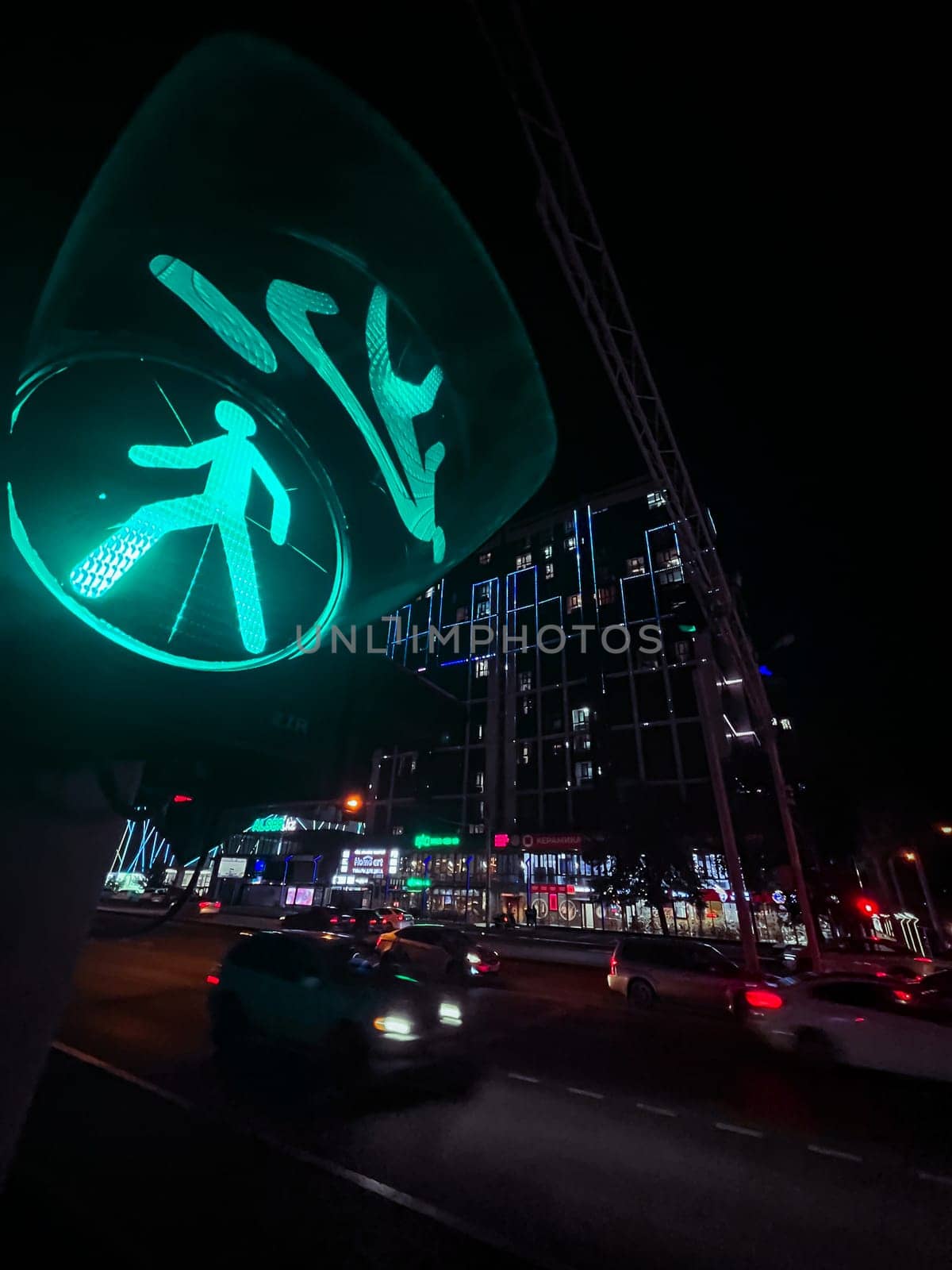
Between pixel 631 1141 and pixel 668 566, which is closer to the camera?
pixel 631 1141

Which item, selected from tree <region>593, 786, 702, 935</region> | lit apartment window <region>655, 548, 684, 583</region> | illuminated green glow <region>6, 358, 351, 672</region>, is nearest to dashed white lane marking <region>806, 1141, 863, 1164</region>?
illuminated green glow <region>6, 358, 351, 672</region>

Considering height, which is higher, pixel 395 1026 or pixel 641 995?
pixel 395 1026

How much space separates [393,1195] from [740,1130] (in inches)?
166

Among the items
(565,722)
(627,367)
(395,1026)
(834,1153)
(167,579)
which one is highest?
(565,722)

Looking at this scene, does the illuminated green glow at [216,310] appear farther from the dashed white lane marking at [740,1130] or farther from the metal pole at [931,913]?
the metal pole at [931,913]

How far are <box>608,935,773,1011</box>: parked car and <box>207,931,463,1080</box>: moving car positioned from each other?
24.0ft

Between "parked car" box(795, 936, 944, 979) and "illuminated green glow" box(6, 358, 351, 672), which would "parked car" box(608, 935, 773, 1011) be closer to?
"parked car" box(795, 936, 944, 979)

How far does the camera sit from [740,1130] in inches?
238

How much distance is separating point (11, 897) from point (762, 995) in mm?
12232

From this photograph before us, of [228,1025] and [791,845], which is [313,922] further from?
[791,845]

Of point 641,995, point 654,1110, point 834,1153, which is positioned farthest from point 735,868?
point 834,1153

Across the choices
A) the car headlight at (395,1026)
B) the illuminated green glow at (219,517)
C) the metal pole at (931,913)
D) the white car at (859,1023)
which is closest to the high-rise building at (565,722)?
the metal pole at (931,913)

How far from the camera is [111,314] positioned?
4.81 ft

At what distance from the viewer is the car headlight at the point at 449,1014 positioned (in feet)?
25.7
